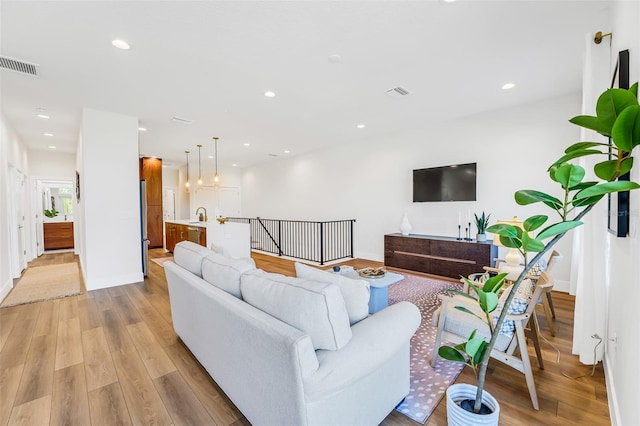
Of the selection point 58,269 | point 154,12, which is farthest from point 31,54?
point 58,269

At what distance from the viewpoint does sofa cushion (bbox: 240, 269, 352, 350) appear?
130 cm

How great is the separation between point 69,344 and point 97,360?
56cm

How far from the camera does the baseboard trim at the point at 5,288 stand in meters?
3.75

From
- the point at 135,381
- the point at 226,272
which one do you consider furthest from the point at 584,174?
the point at 135,381

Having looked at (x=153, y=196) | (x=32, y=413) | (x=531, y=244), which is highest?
(x=153, y=196)

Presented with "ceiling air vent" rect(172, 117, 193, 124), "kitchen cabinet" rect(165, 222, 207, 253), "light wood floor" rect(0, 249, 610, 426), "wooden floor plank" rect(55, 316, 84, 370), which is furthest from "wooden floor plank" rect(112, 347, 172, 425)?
"kitchen cabinet" rect(165, 222, 207, 253)

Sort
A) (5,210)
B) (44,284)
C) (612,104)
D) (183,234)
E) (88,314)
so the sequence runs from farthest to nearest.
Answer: (183,234)
(44,284)
(5,210)
(88,314)
(612,104)

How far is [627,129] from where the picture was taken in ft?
3.09

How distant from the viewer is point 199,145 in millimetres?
6625

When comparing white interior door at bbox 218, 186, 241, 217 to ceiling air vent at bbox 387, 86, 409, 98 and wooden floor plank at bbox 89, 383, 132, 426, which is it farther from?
wooden floor plank at bbox 89, 383, 132, 426

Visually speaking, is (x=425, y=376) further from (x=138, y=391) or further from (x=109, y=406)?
(x=109, y=406)

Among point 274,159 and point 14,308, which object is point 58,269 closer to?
point 14,308

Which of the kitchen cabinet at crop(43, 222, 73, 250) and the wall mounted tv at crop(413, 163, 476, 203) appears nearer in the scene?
the wall mounted tv at crop(413, 163, 476, 203)

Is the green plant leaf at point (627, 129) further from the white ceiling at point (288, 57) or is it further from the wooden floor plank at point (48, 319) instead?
the wooden floor plank at point (48, 319)
